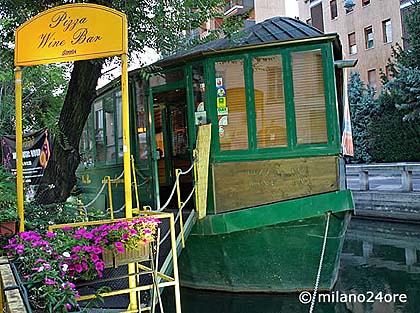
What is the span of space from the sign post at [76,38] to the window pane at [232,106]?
242 centimetres

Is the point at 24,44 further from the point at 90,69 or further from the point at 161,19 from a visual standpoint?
the point at 161,19

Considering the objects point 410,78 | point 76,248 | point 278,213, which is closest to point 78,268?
point 76,248

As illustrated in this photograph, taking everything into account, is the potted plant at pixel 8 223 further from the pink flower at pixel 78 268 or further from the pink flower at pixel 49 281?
the pink flower at pixel 49 281

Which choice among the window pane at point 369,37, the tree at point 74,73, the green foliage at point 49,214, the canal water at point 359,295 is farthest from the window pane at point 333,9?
the green foliage at point 49,214

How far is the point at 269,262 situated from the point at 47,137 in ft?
17.4

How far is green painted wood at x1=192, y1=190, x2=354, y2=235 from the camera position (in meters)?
5.78

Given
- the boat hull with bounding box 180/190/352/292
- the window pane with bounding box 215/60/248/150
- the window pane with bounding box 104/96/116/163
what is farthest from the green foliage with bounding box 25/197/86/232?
the window pane with bounding box 104/96/116/163

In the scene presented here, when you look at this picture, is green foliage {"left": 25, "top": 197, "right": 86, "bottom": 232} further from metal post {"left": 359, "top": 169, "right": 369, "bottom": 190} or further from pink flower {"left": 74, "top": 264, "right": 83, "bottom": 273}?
metal post {"left": 359, "top": 169, "right": 369, "bottom": 190}

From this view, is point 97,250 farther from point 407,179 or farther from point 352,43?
point 352,43

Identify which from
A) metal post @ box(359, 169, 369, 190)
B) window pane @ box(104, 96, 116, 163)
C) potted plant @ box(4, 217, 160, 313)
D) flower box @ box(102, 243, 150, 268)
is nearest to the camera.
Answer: potted plant @ box(4, 217, 160, 313)

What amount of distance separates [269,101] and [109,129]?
3814 mm

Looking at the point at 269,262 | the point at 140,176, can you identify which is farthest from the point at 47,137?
the point at 269,262

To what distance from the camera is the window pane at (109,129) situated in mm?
8547
